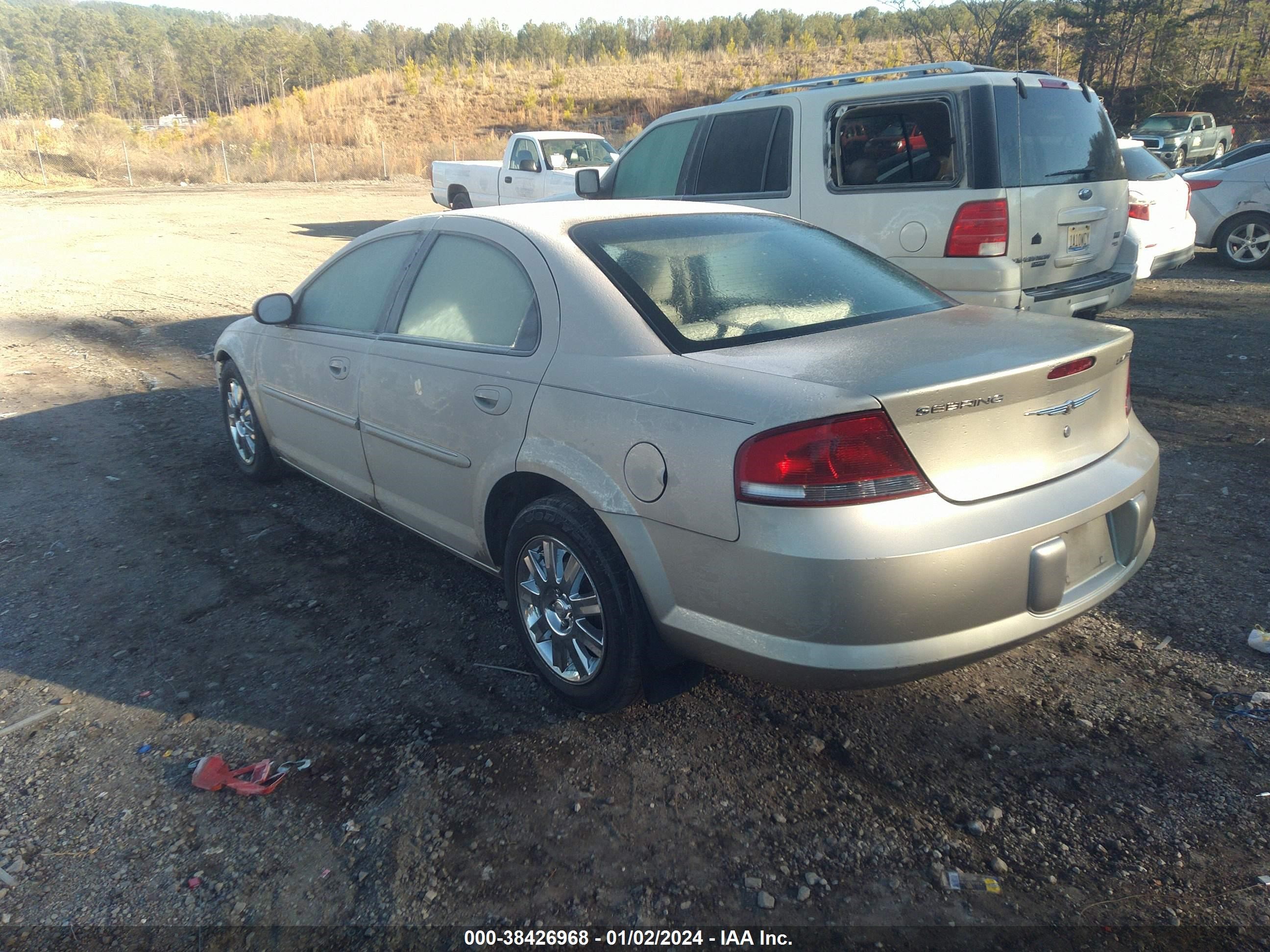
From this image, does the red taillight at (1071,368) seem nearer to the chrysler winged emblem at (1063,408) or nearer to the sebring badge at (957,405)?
the chrysler winged emblem at (1063,408)

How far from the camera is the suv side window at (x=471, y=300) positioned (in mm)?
3273

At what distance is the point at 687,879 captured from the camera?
2.35m

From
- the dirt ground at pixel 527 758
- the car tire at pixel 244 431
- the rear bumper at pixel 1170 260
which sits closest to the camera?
the dirt ground at pixel 527 758

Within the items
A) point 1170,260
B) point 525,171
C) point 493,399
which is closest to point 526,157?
point 525,171

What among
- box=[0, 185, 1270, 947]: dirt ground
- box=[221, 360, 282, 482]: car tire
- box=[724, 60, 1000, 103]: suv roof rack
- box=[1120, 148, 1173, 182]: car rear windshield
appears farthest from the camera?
box=[1120, 148, 1173, 182]: car rear windshield

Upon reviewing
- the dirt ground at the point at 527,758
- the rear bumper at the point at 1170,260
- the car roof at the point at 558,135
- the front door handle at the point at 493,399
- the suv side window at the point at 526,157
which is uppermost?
the car roof at the point at 558,135

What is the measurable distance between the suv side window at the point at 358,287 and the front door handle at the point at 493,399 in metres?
0.99

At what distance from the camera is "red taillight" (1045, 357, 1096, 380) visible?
2.59 m

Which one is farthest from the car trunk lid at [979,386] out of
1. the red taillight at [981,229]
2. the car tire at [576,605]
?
the red taillight at [981,229]

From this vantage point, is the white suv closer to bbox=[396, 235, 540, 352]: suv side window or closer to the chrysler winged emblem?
the chrysler winged emblem

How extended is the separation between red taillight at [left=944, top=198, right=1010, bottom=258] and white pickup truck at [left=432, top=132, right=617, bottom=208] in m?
8.72

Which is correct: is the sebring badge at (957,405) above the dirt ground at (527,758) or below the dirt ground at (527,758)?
above

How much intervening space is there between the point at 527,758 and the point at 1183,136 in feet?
106

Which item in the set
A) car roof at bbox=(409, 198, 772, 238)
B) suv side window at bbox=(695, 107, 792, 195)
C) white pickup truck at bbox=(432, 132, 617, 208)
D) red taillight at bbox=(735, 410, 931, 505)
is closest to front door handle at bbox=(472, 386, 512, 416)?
car roof at bbox=(409, 198, 772, 238)
